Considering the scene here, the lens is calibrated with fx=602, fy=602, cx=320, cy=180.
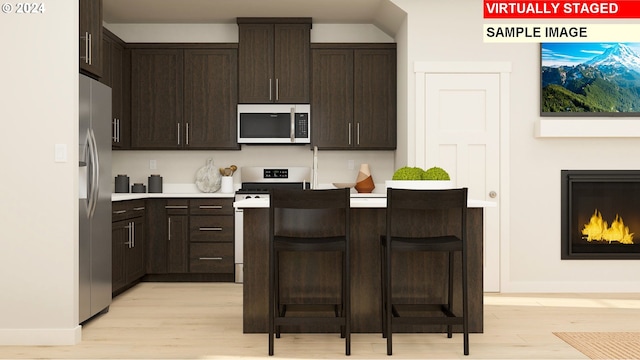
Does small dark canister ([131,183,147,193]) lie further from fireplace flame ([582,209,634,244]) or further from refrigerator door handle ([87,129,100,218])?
fireplace flame ([582,209,634,244])

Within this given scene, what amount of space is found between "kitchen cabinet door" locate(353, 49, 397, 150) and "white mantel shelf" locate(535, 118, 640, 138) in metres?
1.52

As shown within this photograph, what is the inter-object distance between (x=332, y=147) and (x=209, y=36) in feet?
5.94

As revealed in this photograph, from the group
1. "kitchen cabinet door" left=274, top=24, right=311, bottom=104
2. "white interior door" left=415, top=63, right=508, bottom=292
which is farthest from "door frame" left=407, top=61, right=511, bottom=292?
"kitchen cabinet door" left=274, top=24, right=311, bottom=104

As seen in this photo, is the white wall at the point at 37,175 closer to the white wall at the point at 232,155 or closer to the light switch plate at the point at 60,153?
the light switch plate at the point at 60,153

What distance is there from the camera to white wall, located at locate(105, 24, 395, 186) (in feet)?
21.3

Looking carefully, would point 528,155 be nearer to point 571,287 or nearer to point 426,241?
point 571,287

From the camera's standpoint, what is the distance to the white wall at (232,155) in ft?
21.3

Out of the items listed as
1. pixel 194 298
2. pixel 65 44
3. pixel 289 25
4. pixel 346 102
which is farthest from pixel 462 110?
pixel 65 44

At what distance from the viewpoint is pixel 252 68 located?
6238 mm

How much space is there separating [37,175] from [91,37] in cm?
115

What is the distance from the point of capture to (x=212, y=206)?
607 cm

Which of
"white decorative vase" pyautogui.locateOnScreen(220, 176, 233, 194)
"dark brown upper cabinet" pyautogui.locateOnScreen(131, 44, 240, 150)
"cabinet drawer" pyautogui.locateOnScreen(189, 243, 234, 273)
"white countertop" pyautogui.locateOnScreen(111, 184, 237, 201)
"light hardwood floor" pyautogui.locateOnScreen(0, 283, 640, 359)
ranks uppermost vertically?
"dark brown upper cabinet" pyautogui.locateOnScreen(131, 44, 240, 150)

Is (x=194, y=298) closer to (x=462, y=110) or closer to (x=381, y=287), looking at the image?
(x=381, y=287)

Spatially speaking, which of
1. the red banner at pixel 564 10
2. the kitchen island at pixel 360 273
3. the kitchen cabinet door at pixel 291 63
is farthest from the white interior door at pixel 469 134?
the kitchen island at pixel 360 273
